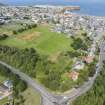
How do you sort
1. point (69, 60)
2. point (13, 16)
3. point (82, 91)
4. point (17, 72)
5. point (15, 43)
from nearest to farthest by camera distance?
point (82, 91)
point (17, 72)
point (69, 60)
point (15, 43)
point (13, 16)

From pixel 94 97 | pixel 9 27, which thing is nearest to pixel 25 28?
pixel 9 27

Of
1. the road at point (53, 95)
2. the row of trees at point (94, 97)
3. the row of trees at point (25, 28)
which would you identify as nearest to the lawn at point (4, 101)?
the road at point (53, 95)

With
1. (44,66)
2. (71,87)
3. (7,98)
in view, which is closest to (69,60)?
(44,66)

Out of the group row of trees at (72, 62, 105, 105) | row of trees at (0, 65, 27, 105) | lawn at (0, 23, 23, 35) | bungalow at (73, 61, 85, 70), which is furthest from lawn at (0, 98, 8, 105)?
lawn at (0, 23, 23, 35)

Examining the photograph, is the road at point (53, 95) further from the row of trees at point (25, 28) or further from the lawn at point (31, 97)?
the row of trees at point (25, 28)

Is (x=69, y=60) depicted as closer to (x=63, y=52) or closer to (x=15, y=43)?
(x=63, y=52)

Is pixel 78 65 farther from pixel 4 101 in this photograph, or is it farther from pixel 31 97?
pixel 4 101
